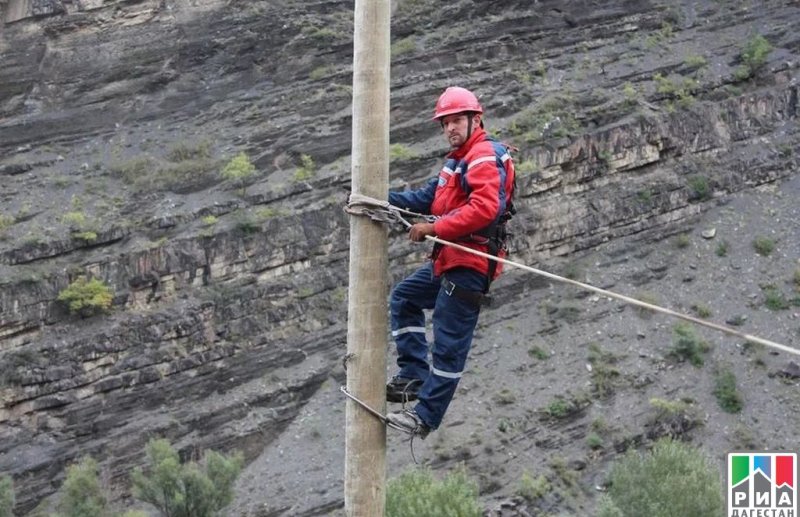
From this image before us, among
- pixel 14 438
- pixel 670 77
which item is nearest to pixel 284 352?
pixel 14 438

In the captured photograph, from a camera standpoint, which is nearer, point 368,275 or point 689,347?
point 368,275

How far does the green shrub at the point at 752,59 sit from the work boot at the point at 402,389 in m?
38.7

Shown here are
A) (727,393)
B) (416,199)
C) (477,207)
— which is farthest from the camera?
(727,393)

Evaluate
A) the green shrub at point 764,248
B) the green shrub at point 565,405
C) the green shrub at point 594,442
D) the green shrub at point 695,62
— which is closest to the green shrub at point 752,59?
the green shrub at point 695,62

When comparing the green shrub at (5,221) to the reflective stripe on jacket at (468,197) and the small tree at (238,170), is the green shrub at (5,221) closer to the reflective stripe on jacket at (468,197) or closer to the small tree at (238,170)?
the small tree at (238,170)

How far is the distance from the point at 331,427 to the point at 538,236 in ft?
35.6

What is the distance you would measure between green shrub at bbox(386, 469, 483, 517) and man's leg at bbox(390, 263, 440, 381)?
1870 centimetres

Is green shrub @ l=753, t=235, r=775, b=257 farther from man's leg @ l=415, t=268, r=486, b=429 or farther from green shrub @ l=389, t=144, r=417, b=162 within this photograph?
man's leg @ l=415, t=268, r=486, b=429

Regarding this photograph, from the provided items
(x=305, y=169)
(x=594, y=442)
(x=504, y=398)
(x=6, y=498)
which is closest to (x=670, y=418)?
(x=594, y=442)

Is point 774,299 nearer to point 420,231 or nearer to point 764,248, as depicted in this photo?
point 764,248

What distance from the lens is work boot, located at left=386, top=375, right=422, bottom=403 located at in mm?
6570

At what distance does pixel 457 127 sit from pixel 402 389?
4.85 feet

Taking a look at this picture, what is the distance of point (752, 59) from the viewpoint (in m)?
42.9

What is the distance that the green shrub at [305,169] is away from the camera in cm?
3675
